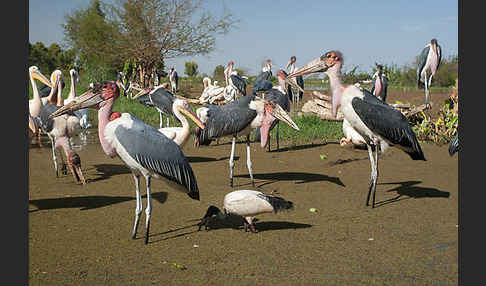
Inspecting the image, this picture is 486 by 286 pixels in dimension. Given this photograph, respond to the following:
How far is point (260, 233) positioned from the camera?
4.82 m

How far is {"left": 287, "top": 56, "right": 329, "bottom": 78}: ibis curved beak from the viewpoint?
5961 millimetres

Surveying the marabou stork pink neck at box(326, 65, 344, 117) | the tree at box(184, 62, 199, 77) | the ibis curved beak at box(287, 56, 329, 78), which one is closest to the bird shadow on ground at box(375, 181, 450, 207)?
the marabou stork pink neck at box(326, 65, 344, 117)

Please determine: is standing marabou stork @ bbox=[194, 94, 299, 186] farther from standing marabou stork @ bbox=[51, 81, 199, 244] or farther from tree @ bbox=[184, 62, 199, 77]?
tree @ bbox=[184, 62, 199, 77]

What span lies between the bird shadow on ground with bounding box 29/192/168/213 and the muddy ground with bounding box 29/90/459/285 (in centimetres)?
2

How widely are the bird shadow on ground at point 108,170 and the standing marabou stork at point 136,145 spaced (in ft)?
10.4

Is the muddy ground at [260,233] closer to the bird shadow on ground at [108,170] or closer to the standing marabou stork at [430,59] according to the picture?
the bird shadow on ground at [108,170]

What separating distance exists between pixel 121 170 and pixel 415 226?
4962mm

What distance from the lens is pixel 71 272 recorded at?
12.5ft

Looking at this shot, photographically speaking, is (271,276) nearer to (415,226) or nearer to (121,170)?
(415,226)

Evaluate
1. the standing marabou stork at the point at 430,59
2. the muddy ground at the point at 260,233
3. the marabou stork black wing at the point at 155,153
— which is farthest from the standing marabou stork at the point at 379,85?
the marabou stork black wing at the point at 155,153

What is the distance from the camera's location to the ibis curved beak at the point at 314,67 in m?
5.96

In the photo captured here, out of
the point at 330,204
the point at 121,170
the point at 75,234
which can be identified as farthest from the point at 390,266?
the point at 121,170

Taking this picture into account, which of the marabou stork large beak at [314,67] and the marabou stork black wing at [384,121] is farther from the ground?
the marabou stork large beak at [314,67]

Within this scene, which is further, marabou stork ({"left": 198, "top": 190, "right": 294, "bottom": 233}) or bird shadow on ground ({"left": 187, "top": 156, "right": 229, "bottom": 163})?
bird shadow on ground ({"left": 187, "top": 156, "right": 229, "bottom": 163})
